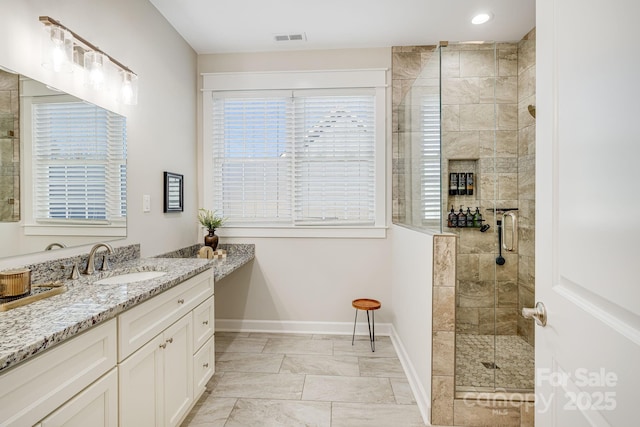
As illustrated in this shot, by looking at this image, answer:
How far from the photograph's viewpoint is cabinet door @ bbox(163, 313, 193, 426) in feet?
5.36

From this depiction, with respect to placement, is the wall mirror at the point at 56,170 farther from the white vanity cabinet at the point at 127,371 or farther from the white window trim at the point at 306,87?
the white window trim at the point at 306,87

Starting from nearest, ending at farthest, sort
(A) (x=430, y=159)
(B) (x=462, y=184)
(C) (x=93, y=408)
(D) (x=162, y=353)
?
(C) (x=93, y=408)
(D) (x=162, y=353)
(A) (x=430, y=159)
(B) (x=462, y=184)

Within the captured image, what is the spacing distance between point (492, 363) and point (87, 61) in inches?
122

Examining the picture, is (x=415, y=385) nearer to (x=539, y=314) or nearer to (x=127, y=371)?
(x=539, y=314)

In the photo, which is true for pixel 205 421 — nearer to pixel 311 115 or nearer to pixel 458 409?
pixel 458 409

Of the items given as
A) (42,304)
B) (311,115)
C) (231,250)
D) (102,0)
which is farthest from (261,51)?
(42,304)

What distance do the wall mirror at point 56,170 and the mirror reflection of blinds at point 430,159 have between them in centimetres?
208

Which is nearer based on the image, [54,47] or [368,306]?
[54,47]

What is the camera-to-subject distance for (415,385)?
2203 mm

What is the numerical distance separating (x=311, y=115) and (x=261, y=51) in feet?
2.74

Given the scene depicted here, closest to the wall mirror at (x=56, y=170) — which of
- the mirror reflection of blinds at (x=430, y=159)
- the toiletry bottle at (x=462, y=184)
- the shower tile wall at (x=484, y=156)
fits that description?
the mirror reflection of blinds at (x=430, y=159)

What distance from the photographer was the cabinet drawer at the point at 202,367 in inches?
76.4

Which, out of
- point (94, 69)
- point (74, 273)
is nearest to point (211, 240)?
point (74, 273)

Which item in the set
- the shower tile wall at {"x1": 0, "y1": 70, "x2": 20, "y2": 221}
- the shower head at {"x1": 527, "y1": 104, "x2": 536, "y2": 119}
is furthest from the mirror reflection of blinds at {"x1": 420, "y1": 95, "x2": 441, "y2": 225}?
the shower tile wall at {"x1": 0, "y1": 70, "x2": 20, "y2": 221}
